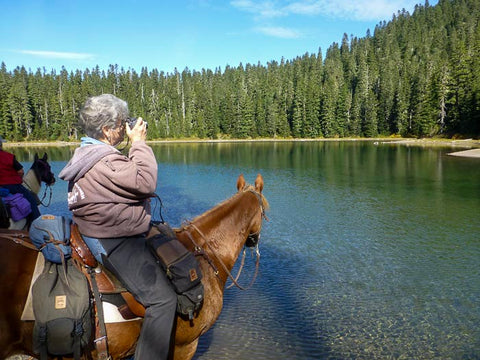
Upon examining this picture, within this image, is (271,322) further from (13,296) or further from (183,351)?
(13,296)

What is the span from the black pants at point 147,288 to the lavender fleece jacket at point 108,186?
0.17 m

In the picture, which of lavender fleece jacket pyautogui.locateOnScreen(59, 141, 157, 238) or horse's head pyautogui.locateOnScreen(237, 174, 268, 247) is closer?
lavender fleece jacket pyautogui.locateOnScreen(59, 141, 157, 238)

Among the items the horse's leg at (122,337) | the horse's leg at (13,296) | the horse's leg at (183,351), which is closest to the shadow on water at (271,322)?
the horse's leg at (183,351)

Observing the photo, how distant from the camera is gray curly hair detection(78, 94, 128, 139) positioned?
310 cm

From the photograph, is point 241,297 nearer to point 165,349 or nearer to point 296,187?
point 165,349

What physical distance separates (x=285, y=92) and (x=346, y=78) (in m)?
27.6

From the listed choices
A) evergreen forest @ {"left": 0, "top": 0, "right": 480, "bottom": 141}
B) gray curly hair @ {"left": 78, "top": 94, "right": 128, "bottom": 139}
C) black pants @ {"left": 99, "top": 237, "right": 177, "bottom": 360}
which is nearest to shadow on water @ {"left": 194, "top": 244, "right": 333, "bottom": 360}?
black pants @ {"left": 99, "top": 237, "right": 177, "bottom": 360}

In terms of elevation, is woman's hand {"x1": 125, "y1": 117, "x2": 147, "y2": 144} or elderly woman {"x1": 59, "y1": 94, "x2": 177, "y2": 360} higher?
woman's hand {"x1": 125, "y1": 117, "x2": 147, "y2": 144}

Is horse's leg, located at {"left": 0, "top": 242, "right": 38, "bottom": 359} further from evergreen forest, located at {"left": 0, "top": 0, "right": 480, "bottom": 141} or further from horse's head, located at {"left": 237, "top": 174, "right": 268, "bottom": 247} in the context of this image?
evergreen forest, located at {"left": 0, "top": 0, "right": 480, "bottom": 141}

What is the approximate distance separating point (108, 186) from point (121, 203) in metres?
0.21

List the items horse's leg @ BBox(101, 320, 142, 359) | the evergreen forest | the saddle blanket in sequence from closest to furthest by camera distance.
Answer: the saddle blanket → horse's leg @ BBox(101, 320, 142, 359) → the evergreen forest

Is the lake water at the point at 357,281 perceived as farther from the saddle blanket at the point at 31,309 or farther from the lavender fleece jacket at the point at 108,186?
the lavender fleece jacket at the point at 108,186

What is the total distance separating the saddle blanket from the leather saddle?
4 cm

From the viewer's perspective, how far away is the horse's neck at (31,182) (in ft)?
24.5
